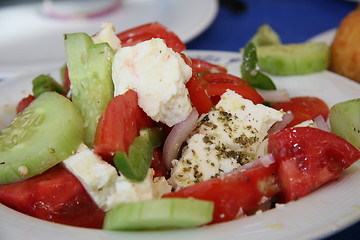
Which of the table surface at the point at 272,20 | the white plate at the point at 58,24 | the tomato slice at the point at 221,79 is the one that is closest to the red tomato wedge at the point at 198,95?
the tomato slice at the point at 221,79

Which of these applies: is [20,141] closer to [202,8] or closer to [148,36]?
[148,36]

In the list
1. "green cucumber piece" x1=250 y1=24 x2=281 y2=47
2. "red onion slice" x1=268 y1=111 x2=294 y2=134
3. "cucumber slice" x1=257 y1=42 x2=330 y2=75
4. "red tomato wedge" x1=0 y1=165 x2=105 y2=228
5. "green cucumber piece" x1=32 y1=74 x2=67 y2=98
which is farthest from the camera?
"green cucumber piece" x1=250 y1=24 x2=281 y2=47

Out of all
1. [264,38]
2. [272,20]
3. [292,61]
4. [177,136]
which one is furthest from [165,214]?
[272,20]

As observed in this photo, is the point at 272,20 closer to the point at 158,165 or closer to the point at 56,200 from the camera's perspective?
the point at 158,165

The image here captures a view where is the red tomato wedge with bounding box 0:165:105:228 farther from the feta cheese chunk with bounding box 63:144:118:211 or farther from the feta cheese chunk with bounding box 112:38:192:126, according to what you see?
the feta cheese chunk with bounding box 112:38:192:126

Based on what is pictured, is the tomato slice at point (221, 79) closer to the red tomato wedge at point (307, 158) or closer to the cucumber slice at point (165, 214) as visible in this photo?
the red tomato wedge at point (307, 158)

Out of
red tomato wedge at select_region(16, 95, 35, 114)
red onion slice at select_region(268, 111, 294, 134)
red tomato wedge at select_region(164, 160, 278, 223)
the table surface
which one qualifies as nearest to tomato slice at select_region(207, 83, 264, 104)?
red onion slice at select_region(268, 111, 294, 134)
